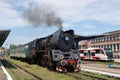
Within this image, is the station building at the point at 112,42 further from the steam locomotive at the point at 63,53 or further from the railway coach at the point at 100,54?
A: the steam locomotive at the point at 63,53

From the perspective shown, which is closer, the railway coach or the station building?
the railway coach

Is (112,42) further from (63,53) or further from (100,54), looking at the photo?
(63,53)

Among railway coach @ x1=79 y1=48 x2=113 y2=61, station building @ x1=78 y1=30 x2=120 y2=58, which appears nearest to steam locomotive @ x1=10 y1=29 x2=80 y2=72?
railway coach @ x1=79 y1=48 x2=113 y2=61

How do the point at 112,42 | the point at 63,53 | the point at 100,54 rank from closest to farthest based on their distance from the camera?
1. the point at 63,53
2. the point at 100,54
3. the point at 112,42

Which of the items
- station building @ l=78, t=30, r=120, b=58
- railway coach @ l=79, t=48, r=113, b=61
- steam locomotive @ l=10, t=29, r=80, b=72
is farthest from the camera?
station building @ l=78, t=30, r=120, b=58

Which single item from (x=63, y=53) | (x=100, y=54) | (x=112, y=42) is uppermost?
(x=112, y=42)

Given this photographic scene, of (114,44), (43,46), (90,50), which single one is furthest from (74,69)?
(114,44)

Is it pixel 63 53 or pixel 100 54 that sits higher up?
pixel 100 54

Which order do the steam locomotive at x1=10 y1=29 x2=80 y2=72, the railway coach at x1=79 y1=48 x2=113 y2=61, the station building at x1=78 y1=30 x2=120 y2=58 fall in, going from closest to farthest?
1. the steam locomotive at x1=10 y1=29 x2=80 y2=72
2. the railway coach at x1=79 y1=48 x2=113 y2=61
3. the station building at x1=78 y1=30 x2=120 y2=58

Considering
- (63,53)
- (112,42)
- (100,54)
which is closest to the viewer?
(63,53)

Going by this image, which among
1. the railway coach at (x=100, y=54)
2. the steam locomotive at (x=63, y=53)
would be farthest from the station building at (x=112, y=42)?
the steam locomotive at (x=63, y=53)

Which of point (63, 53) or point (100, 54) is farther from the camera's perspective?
point (100, 54)

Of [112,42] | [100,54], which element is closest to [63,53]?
[100,54]

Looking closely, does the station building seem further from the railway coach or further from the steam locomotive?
the steam locomotive
